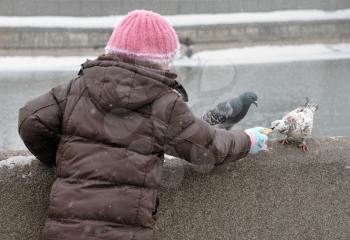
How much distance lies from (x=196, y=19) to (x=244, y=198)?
8514 mm

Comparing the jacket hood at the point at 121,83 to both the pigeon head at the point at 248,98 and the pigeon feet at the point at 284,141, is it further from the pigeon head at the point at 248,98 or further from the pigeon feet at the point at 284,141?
the pigeon head at the point at 248,98

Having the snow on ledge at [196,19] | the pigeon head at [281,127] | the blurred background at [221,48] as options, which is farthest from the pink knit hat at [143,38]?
the snow on ledge at [196,19]

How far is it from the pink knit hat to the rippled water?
5386 mm

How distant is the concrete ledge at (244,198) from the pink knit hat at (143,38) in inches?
29.1

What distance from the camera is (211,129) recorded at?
235 centimetres

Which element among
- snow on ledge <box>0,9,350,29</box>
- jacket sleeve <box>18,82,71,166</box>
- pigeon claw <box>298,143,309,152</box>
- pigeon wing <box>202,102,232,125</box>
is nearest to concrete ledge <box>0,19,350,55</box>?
→ snow on ledge <box>0,9,350,29</box>

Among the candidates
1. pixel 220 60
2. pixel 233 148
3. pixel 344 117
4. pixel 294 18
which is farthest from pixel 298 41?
pixel 233 148

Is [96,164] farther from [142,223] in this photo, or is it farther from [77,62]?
[77,62]

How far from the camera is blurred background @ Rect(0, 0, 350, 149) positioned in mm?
8984

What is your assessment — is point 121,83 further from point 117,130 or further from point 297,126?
point 297,126

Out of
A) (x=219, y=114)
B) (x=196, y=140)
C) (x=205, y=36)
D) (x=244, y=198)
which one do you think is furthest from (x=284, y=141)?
(x=205, y=36)

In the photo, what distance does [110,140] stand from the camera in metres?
2.19

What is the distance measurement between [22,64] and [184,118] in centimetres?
817

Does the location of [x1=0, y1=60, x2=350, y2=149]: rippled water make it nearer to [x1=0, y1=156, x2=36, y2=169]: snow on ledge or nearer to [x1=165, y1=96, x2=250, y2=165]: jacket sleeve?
[x1=0, y1=156, x2=36, y2=169]: snow on ledge
